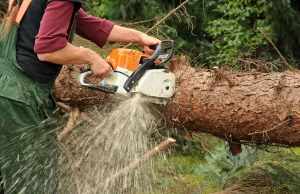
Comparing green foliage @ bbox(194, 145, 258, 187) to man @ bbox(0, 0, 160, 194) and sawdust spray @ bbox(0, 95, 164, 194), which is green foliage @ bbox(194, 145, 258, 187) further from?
man @ bbox(0, 0, 160, 194)

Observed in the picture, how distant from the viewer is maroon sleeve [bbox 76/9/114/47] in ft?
10.8

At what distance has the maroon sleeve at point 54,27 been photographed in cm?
260

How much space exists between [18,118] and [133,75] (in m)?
0.75

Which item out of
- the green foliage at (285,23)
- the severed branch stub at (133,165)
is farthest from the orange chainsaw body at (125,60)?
the green foliage at (285,23)

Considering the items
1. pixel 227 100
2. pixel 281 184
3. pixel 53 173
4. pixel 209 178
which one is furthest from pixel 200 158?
pixel 53 173

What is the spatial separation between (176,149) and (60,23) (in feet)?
10.6

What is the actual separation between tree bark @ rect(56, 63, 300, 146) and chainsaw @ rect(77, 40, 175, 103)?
1.77 feet

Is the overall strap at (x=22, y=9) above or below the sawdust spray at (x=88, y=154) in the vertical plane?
above

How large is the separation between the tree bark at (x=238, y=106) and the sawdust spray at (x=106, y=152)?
32 centimetres

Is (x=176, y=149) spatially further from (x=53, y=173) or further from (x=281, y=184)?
(x=53, y=173)

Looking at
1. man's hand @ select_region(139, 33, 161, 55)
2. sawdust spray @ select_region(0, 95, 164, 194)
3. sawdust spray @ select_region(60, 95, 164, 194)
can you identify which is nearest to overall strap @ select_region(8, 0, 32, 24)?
sawdust spray @ select_region(0, 95, 164, 194)

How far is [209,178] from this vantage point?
461 centimetres

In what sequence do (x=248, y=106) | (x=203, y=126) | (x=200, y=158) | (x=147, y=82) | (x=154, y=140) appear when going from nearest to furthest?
1. (x=147, y=82)
2. (x=248, y=106)
3. (x=203, y=126)
4. (x=154, y=140)
5. (x=200, y=158)

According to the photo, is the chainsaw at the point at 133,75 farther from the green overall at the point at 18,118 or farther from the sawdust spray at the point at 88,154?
the green overall at the point at 18,118
